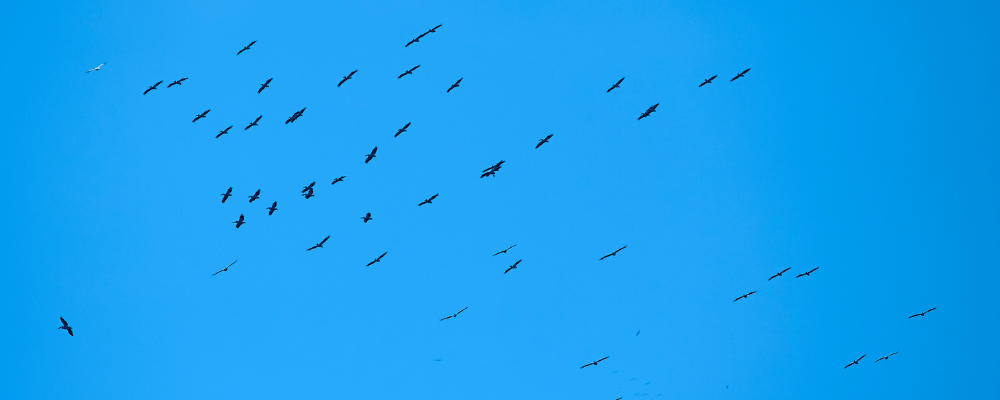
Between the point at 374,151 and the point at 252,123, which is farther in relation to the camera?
the point at 252,123

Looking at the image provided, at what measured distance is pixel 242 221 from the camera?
60.5 metres

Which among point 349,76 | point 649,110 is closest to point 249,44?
point 349,76

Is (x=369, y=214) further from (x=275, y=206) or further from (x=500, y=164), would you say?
(x=500, y=164)

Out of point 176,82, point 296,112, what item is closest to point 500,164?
point 296,112

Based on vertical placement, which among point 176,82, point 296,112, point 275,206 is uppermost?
point 176,82

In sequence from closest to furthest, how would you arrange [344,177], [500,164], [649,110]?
[500,164] < [649,110] < [344,177]

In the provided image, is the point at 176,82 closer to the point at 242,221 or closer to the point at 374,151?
the point at 242,221

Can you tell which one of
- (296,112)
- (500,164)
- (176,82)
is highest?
(176,82)

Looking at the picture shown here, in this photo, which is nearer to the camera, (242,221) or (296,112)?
(242,221)

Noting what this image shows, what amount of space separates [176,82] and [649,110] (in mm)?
36217

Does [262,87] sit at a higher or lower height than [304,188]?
higher

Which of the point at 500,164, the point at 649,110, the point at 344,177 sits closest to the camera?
the point at 500,164

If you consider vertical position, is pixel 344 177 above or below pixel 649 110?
above

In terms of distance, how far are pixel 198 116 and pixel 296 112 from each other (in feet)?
27.5
